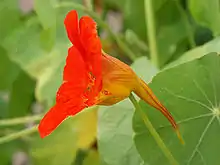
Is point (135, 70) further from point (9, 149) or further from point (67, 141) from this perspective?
point (9, 149)

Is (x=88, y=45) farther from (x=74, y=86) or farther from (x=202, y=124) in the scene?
(x=202, y=124)

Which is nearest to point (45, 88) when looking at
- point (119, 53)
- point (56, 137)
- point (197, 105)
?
point (56, 137)

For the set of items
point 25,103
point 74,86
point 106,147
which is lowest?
point 25,103

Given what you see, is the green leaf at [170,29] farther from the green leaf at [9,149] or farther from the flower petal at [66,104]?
the flower petal at [66,104]

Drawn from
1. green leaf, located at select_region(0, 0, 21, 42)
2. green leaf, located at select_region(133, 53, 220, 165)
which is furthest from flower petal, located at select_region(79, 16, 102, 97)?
green leaf, located at select_region(0, 0, 21, 42)

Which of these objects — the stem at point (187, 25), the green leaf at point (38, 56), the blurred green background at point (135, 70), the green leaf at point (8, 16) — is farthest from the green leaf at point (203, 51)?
the green leaf at point (8, 16)

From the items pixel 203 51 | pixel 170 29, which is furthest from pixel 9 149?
pixel 203 51

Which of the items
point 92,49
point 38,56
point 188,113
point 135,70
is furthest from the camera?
point 38,56
